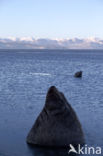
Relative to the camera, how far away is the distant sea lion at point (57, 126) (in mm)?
22055

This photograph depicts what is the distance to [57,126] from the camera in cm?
2211

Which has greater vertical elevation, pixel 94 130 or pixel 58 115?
pixel 58 115

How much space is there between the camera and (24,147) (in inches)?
881

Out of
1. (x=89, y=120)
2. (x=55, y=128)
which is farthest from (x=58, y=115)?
(x=89, y=120)

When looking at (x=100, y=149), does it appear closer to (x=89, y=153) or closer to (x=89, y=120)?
(x=89, y=153)

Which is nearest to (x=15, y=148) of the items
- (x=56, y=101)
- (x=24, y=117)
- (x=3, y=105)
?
(x=56, y=101)

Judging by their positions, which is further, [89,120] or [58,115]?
[89,120]

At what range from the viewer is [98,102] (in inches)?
1575

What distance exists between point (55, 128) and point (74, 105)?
15028 millimetres

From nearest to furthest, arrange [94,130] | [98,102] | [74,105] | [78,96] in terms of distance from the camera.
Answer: [94,130], [74,105], [98,102], [78,96]

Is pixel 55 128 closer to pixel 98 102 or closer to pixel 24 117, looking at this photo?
pixel 24 117

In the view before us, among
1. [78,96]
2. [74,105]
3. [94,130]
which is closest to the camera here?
[94,130]

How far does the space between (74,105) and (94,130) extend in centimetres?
1067

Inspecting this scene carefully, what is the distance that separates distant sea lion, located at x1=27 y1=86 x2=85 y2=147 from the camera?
22.1 m
